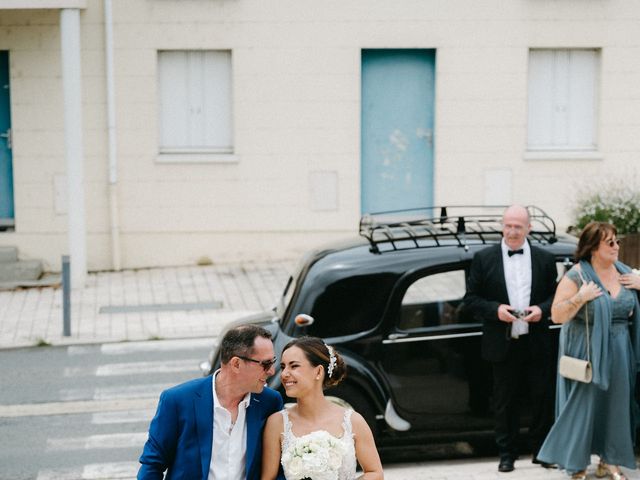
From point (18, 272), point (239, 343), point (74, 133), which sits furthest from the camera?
point (18, 272)

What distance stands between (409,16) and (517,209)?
1050cm

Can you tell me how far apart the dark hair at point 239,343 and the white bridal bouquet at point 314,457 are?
52 centimetres

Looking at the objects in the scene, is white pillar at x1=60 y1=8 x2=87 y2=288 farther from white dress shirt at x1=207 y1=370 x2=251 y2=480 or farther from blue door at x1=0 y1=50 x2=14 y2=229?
white dress shirt at x1=207 y1=370 x2=251 y2=480

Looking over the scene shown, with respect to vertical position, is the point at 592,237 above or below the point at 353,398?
above

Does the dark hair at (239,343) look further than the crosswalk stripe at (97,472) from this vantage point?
No

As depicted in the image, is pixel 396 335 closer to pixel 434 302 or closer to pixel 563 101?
pixel 434 302

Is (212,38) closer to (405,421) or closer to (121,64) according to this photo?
(121,64)

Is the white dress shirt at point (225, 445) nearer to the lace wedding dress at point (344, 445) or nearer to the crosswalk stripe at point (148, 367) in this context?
the lace wedding dress at point (344, 445)

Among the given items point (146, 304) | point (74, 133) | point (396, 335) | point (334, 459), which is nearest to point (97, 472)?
point (396, 335)

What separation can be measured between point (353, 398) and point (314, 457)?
351 centimetres

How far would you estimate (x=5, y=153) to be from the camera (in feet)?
60.6

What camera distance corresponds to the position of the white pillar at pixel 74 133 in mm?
16641

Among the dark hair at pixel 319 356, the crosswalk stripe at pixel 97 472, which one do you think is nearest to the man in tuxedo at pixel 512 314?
the crosswalk stripe at pixel 97 472

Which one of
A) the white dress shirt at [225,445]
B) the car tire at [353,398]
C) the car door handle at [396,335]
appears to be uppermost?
the white dress shirt at [225,445]
